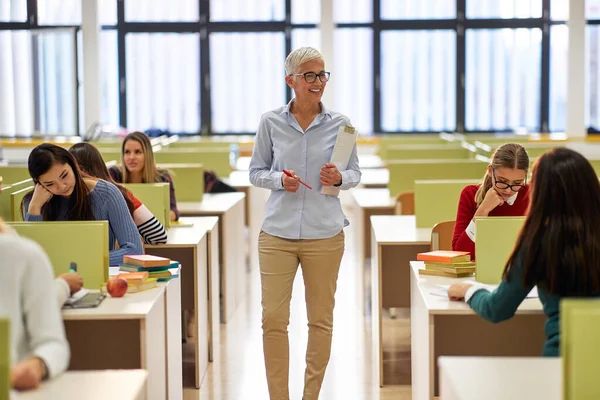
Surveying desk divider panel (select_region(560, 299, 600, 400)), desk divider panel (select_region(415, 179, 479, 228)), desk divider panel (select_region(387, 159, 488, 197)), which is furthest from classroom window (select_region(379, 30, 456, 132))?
desk divider panel (select_region(560, 299, 600, 400))

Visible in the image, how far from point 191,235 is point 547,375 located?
2.51 m

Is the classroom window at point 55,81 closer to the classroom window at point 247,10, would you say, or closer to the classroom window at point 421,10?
the classroom window at point 247,10

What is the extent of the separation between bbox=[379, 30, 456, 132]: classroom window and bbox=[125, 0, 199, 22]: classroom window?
252cm

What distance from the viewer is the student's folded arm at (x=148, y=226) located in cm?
406

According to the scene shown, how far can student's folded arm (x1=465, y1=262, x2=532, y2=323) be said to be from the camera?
242cm

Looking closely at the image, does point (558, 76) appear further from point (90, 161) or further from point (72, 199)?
point (72, 199)

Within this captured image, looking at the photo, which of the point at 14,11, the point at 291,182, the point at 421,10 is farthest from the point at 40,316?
the point at 14,11

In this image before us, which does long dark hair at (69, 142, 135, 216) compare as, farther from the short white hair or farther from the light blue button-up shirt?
the short white hair

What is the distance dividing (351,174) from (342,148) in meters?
0.10

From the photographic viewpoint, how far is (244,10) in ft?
40.7

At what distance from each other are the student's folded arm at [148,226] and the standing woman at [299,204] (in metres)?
0.79

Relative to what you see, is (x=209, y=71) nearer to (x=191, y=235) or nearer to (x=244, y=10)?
(x=244, y=10)

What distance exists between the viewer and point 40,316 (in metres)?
2.06

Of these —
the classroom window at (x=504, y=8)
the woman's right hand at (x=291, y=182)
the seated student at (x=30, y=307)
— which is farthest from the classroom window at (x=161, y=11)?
the seated student at (x=30, y=307)
